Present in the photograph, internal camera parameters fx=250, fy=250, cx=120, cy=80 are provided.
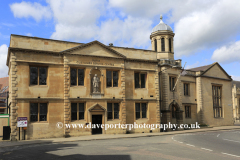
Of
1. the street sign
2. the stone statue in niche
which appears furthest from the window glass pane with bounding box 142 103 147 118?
the street sign

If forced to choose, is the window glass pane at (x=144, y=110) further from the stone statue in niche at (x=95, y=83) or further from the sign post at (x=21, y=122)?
the sign post at (x=21, y=122)

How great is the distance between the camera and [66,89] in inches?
1043

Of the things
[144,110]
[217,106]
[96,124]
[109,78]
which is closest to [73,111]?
[96,124]

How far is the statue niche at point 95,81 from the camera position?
91.8ft

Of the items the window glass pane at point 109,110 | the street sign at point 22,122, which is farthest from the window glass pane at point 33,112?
the window glass pane at point 109,110

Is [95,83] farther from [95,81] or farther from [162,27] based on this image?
[162,27]

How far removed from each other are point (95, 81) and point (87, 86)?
3.44ft

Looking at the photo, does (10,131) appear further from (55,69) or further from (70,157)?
(70,157)

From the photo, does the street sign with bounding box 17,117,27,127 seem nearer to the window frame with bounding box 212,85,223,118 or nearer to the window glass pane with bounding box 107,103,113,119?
the window glass pane with bounding box 107,103,113,119

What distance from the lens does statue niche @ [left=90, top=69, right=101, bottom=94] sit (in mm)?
27969

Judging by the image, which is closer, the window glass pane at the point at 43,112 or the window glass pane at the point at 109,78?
the window glass pane at the point at 43,112

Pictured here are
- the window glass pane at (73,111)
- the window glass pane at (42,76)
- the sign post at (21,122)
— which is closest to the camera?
the sign post at (21,122)

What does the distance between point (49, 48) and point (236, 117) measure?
67.0m

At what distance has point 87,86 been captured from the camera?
27.8 metres
